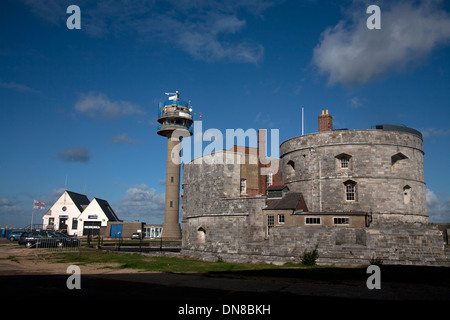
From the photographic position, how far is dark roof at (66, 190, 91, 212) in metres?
64.8

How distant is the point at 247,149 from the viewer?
115 feet

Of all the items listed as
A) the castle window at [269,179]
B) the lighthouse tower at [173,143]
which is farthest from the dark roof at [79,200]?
the castle window at [269,179]

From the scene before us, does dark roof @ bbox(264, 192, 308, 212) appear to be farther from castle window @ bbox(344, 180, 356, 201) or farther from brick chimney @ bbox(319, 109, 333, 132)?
brick chimney @ bbox(319, 109, 333, 132)

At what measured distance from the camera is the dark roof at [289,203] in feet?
86.1

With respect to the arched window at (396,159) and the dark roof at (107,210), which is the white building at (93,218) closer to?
the dark roof at (107,210)

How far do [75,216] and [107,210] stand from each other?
5.73 m

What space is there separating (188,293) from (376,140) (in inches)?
832

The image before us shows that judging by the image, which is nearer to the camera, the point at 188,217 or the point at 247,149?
the point at 188,217

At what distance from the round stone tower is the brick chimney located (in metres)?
0.49

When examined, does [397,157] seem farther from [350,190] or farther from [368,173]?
[350,190]

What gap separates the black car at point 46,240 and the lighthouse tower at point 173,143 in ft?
66.2

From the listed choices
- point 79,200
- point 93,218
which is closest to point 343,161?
point 93,218

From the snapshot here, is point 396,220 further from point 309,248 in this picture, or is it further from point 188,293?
point 188,293
